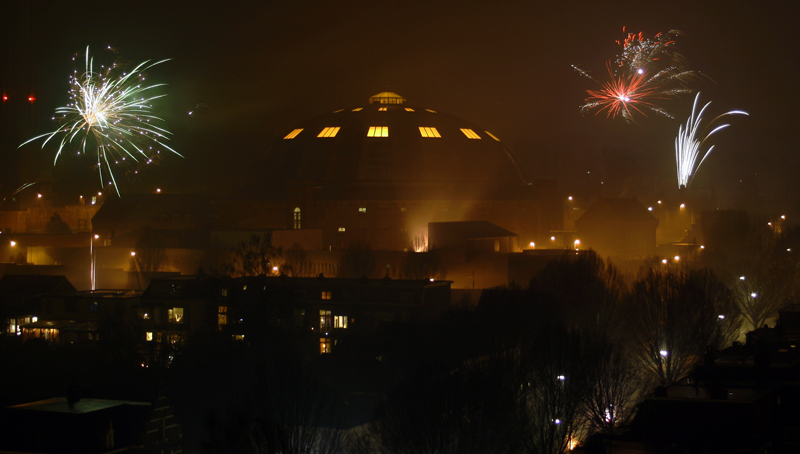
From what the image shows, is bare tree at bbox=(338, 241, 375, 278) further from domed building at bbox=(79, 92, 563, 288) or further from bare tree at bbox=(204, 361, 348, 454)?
bare tree at bbox=(204, 361, 348, 454)

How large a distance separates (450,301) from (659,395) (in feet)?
80.4

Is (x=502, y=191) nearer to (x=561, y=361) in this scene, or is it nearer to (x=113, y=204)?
(x=113, y=204)

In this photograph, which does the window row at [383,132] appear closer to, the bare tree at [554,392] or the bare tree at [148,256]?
the bare tree at [148,256]

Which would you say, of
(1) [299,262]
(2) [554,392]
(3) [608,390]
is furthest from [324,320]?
(2) [554,392]

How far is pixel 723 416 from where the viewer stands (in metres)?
17.0

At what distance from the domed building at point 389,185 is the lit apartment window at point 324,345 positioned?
2347cm

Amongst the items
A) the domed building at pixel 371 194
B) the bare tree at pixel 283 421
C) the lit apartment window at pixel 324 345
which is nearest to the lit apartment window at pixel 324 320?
the lit apartment window at pixel 324 345

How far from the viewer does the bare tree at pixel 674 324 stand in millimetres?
30953

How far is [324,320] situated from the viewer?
129 feet

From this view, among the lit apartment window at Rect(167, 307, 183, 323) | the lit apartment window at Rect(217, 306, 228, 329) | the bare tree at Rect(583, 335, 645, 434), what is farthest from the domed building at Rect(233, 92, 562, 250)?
the bare tree at Rect(583, 335, 645, 434)

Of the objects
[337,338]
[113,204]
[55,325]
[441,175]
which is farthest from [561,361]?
[113,204]

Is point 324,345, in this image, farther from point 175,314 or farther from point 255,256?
point 255,256

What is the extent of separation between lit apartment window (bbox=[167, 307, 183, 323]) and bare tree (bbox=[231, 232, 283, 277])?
8.18 m

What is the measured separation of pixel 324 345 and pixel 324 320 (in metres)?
2.22
